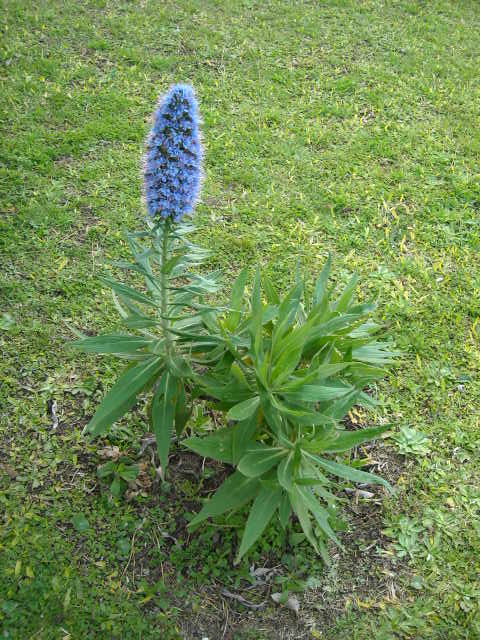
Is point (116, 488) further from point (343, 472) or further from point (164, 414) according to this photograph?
point (343, 472)

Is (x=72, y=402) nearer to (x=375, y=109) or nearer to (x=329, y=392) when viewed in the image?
(x=329, y=392)

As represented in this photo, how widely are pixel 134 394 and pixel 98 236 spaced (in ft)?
7.17

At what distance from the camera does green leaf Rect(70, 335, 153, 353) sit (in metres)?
3.08

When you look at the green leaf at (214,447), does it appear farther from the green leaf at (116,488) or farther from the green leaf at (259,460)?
the green leaf at (116,488)

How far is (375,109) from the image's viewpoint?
6484 millimetres

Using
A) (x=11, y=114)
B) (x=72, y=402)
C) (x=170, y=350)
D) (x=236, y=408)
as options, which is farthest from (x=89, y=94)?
(x=236, y=408)

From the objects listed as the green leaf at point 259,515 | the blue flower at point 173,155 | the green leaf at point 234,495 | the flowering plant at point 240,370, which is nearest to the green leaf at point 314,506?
the flowering plant at point 240,370

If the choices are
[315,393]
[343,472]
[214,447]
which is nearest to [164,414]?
[214,447]

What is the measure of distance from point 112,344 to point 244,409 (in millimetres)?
717

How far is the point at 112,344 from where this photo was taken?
3.12 m

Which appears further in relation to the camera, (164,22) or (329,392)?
(164,22)

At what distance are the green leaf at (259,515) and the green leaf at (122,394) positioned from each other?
0.74 meters

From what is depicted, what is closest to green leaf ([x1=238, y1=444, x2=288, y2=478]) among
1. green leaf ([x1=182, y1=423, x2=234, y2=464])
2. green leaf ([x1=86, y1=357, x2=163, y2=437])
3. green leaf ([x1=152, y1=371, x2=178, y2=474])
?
green leaf ([x1=182, y1=423, x2=234, y2=464])

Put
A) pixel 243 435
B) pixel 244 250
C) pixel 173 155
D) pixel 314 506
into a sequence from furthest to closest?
pixel 244 250 → pixel 243 435 → pixel 314 506 → pixel 173 155
